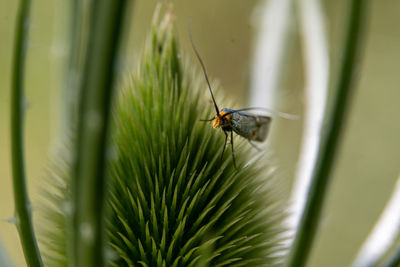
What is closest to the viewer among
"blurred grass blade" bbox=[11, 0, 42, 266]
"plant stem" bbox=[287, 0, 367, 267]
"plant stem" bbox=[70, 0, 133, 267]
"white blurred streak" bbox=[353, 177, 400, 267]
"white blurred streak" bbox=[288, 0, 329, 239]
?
"plant stem" bbox=[70, 0, 133, 267]

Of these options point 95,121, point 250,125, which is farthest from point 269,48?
point 95,121

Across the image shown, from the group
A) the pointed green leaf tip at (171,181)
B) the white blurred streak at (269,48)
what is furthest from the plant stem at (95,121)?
the white blurred streak at (269,48)

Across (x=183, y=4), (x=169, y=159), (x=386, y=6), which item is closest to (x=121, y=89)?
(x=169, y=159)

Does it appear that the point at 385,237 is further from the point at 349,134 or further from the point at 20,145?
the point at 349,134

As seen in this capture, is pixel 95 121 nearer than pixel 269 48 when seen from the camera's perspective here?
Yes

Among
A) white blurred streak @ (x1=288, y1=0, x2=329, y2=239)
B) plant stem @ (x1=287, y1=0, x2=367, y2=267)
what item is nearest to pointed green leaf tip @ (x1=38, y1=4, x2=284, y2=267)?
plant stem @ (x1=287, y1=0, x2=367, y2=267)

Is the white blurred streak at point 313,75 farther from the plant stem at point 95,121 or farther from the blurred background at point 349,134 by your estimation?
the blurred background at point 349,134

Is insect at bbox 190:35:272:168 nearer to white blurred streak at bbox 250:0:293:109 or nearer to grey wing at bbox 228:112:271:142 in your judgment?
grey wing at bbox 228:112:271:142
